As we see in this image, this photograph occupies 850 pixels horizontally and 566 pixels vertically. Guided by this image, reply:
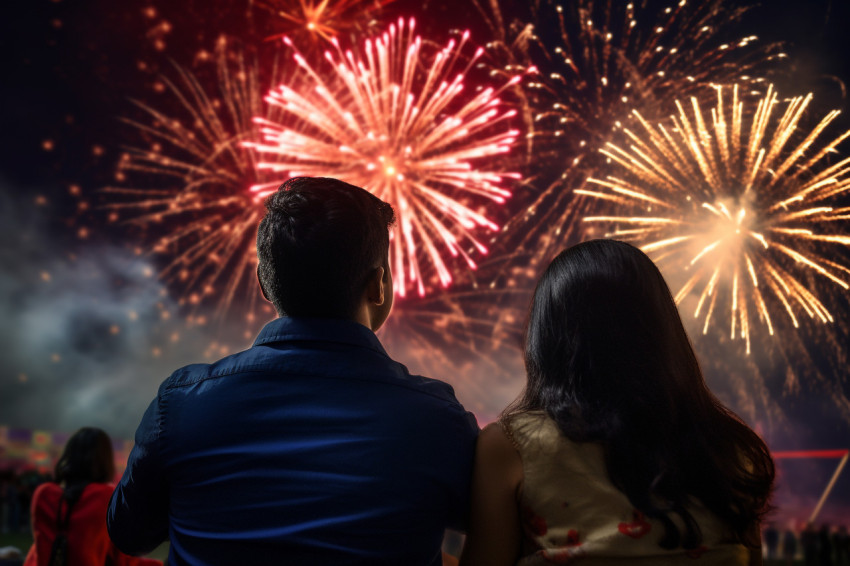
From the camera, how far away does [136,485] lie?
1.44m

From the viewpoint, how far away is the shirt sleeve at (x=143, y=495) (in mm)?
1420

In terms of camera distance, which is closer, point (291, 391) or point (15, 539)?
point (291, 391)

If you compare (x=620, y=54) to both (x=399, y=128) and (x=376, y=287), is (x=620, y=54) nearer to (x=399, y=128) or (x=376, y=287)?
(x=399, y=128)

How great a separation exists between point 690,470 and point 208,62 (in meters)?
17.3

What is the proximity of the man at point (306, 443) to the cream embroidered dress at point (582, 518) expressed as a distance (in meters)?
0.15

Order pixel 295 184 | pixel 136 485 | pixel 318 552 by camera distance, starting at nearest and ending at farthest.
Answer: pixel 318 552 → pixel 136 485 → pixel 295 184

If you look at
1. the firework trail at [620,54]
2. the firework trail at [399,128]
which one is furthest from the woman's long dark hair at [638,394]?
the firework trail at [620,54]

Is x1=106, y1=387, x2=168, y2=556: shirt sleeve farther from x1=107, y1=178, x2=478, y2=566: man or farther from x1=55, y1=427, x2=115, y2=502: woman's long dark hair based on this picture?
x1=55, y1=427, x2=115, y2=502: woman's long dark hair

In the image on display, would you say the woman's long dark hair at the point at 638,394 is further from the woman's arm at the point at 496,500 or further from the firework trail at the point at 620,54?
the firework trail at the point at 620,54

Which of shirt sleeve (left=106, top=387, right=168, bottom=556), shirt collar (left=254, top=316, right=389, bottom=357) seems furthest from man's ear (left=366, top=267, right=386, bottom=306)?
shirt sleeve (left=106, top=387, right=168, bottom=556)

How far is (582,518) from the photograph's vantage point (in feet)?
4.69

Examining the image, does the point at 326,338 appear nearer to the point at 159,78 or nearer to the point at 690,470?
the point at 690,470

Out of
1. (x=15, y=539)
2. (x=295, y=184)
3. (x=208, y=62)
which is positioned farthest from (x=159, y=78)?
(x=295, y=184)

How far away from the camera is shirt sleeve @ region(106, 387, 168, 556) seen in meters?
1.42
